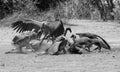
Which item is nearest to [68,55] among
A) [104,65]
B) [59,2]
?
[104,65]

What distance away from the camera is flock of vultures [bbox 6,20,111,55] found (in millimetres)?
8641

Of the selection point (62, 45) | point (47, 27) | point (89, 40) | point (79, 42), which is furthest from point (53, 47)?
point (89, 40)

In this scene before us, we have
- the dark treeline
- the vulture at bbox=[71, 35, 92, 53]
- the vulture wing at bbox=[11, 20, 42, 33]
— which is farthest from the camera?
the dark treeline

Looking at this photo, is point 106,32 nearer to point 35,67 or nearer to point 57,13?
point 57,13

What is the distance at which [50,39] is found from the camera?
29.1ft

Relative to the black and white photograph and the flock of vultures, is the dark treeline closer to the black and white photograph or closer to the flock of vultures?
the black and white photograph

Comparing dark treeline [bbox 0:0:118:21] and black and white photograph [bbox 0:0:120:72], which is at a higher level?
black and white photograph [bbox 0:0:120:72]

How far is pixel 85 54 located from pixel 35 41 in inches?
44.6

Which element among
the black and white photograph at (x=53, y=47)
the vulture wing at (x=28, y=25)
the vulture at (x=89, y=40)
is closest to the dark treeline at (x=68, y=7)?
the black and white photograph at (x=53, y=47)

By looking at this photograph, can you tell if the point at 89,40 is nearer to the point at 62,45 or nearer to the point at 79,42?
the point at 79,42

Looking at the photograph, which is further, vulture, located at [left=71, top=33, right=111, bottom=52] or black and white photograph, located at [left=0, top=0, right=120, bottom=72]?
vulture, located at [left=71, top=33, right=111, bottom=52]

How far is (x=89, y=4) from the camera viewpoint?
77.5ft

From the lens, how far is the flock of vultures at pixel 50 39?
340 inches

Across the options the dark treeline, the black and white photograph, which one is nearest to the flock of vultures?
the black and white photograph
